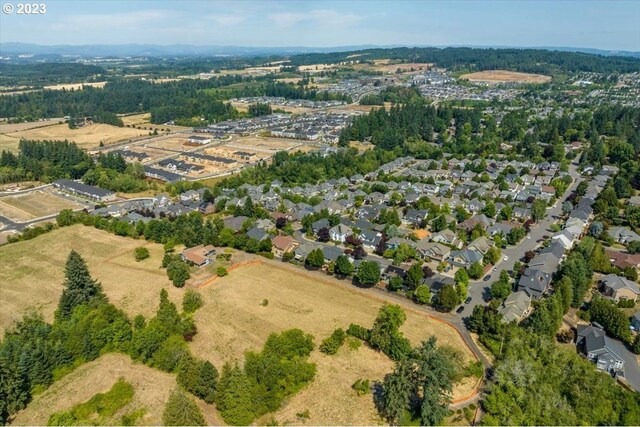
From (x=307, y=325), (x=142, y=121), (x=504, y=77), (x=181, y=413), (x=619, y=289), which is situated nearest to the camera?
(x=181, y=413)

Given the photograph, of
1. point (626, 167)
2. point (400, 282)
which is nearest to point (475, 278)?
point (400, 282)

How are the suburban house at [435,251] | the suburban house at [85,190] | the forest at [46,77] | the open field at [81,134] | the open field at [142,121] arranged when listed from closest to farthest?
the suburban house at [435,251]
the suburban house at [85,190]
the open field at [81,134]
the open field at [142,121]
the forest at [46,77]

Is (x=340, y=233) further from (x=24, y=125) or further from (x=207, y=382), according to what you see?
(x=24, y=125)

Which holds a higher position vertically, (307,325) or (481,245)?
(481,245)

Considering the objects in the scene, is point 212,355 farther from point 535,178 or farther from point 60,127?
point 60,127

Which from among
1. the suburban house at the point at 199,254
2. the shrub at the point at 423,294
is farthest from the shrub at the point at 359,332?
the suburban house at the point at 199,254

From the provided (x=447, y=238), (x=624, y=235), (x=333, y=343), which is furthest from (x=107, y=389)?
(x=624, y=235)

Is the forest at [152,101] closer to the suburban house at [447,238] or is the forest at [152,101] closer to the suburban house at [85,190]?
the suburban house at [85,190]
